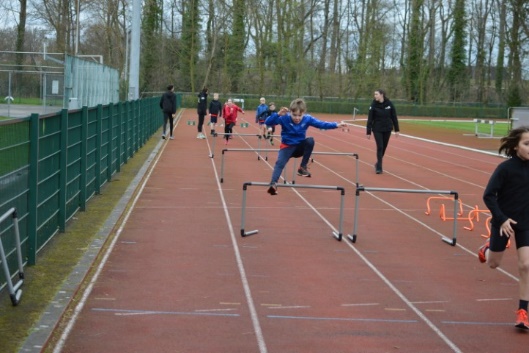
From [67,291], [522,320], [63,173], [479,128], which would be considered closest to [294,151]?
[63,173]

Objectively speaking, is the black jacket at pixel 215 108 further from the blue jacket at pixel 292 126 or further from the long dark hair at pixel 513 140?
the long dark hair at pixel 513 140

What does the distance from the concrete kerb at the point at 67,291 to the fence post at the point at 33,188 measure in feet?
1.56

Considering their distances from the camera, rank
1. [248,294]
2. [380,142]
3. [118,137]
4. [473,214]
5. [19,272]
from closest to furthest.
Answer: [19,272], [248,294], [473,214], [118,137], [380,142]

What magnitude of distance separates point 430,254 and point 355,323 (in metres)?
3.82

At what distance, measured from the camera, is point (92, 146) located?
1577 cm

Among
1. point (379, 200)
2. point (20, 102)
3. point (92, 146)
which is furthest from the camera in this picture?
point (20, 102)

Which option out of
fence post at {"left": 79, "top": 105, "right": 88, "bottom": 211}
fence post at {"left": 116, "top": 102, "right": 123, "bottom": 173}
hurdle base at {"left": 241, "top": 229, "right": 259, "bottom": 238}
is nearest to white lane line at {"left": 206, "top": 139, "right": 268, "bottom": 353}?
hurdle base at {"left": 241, "top": 229, "right": 259, "bottom": 238}

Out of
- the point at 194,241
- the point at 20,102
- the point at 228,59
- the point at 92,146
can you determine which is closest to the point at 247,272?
the point at 194,241

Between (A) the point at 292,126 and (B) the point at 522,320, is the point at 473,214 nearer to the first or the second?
(A) the point at 292,126

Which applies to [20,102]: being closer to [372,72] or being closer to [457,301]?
[457,301]

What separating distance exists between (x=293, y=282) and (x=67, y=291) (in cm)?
231

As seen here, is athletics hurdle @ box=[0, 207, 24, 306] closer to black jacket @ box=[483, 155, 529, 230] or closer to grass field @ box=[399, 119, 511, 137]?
black jacket @ box=[483, 155, 529, 230]

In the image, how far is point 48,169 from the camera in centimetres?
1109

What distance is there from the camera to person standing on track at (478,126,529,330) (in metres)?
7.98
